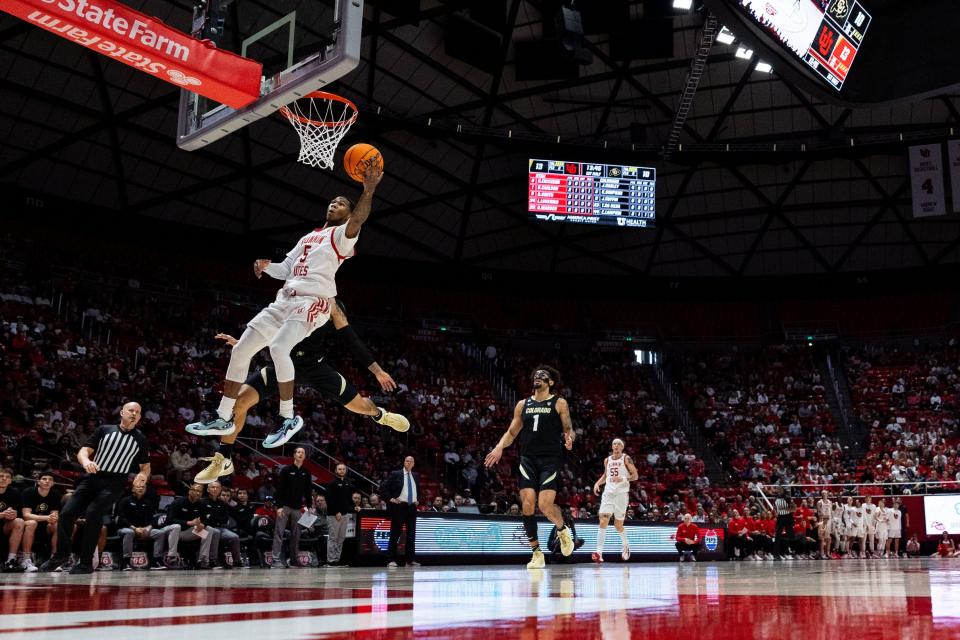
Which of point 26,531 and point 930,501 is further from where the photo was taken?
point 930,501

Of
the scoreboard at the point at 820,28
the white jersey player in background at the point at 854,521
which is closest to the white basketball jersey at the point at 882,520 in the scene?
the white jersey player in background at the point at 854,521

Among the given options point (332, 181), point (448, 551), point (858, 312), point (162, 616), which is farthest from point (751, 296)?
point (162, 616)

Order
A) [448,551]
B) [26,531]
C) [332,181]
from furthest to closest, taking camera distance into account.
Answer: [332,181] < [448,551] < [26,531]

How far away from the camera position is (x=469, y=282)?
3728 cm

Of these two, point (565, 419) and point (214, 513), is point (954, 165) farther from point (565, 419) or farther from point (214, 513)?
point (214, 513)

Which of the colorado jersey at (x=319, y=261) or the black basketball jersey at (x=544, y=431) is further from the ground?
the colorado jersey at (x=319, y=261)

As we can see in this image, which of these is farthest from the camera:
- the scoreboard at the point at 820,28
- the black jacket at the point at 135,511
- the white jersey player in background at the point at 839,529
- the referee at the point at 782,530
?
the white jersey player in background at the point at 839,529

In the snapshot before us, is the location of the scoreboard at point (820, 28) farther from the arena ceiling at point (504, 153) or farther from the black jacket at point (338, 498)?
the arena ceiling at point (504, 153)

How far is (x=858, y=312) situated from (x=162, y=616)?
129 ft

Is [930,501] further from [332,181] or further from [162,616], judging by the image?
[162,616]

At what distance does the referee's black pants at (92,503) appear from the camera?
10430 mm

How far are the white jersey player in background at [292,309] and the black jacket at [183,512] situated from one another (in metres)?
6.95

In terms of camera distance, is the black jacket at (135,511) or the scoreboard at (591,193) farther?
the scoreboard at (591,193)

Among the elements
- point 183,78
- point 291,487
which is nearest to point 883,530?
point 291,487
